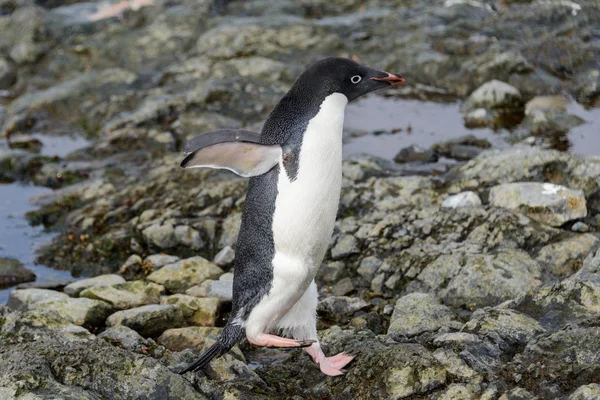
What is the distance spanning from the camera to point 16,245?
24.0 ft

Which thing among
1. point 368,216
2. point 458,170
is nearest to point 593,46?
point 458,170

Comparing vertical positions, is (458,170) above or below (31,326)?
below

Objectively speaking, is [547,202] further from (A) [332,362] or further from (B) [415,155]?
(A) [332,362]

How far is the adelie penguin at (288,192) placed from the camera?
4.24m

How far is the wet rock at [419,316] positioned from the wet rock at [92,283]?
225 centimetres

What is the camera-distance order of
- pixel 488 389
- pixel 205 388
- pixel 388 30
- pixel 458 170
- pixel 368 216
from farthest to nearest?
pixel 388 30 → pixel 458 170 → pixel 368 216 → pixel 205 388 → pixel 488 389

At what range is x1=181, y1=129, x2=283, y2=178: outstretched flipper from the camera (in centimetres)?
411

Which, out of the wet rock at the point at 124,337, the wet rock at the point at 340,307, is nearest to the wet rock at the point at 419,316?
the wet rock at the point at 340,307

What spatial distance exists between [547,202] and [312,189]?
2.55 metres

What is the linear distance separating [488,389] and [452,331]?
80cm

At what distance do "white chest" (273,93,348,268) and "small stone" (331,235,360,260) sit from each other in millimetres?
1859

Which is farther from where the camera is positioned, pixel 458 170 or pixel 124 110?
pixel 124 110

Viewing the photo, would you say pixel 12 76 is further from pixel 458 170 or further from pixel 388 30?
pixel 458 170

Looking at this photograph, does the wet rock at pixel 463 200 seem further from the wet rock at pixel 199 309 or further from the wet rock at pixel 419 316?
the wet rock at pixel 199 309
